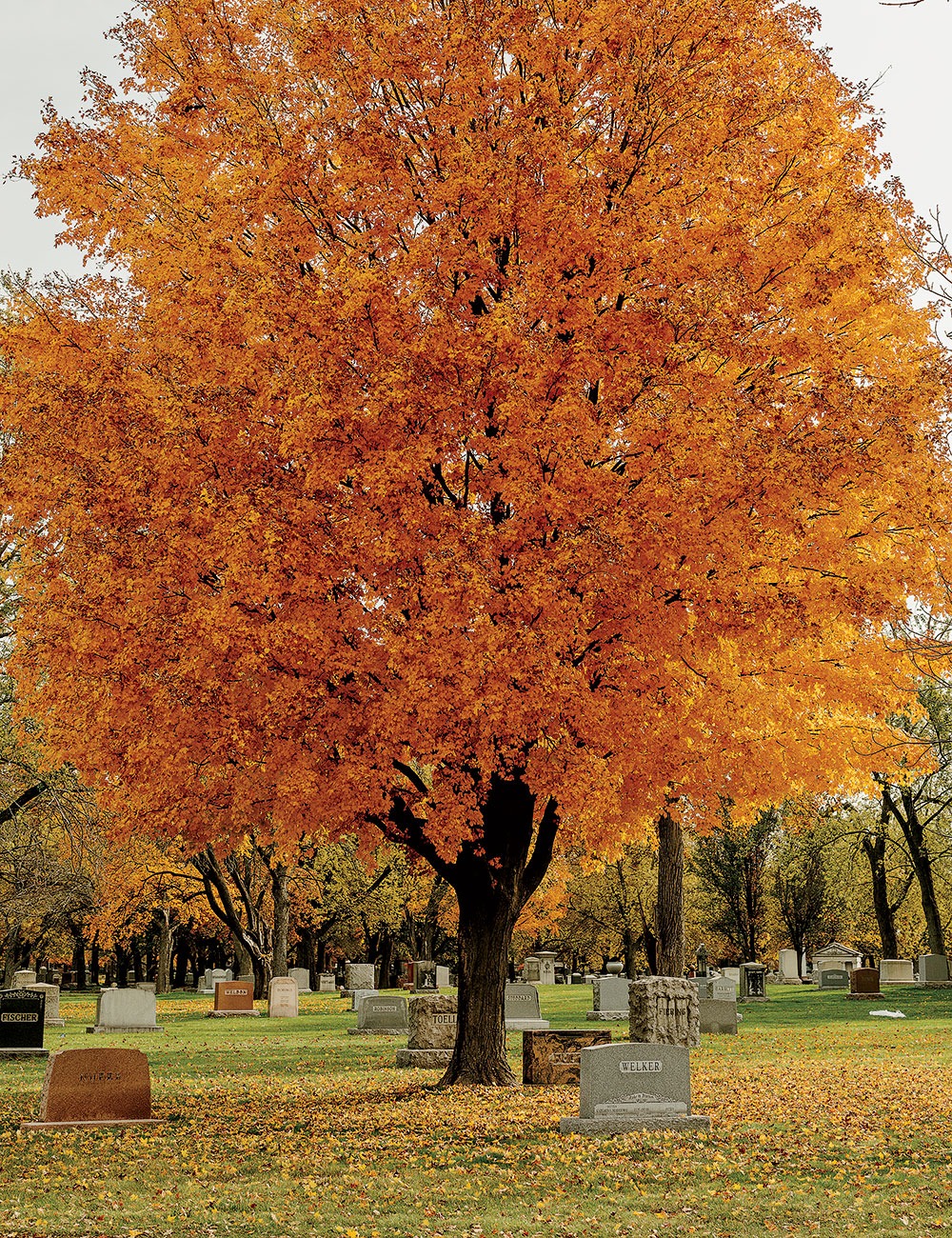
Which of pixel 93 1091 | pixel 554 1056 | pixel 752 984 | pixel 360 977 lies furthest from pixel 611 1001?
pixel 93 1091

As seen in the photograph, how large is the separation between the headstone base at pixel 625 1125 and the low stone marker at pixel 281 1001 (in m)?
20.6

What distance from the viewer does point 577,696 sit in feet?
36.3

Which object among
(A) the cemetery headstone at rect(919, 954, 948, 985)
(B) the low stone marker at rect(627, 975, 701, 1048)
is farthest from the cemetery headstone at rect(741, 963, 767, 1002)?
(B) the low stone marker at rect(627, 975, 701, 1048)

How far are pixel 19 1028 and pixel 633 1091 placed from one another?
13274 mm

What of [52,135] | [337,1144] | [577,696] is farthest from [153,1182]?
[52,135]

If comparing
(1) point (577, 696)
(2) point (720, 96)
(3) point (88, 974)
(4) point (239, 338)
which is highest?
(2) point (720, 96)

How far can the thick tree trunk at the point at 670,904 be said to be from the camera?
21.0m

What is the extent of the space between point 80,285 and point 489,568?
6.20m

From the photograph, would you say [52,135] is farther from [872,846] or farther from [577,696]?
[872,846]

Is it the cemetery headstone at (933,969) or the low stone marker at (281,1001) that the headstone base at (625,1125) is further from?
the cemetery headstone at (933,969)

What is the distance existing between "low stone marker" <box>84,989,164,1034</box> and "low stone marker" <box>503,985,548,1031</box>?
772 cm

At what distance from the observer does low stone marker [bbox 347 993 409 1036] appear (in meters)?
24.6

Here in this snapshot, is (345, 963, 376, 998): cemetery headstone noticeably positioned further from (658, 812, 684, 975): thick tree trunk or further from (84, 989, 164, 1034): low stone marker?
(658, 812, 684, 975): thick tree trunk

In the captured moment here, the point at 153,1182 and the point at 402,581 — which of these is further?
the point at 402,581
